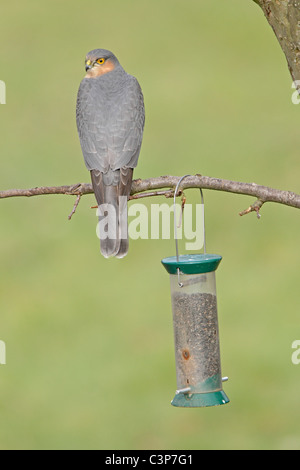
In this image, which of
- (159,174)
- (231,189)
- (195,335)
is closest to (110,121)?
(195,335)

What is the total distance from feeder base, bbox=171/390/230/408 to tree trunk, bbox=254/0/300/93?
6.35 ft

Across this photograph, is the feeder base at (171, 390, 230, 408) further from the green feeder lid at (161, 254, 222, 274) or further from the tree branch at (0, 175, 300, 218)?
the tree branch at (0, 175, 300, 218)

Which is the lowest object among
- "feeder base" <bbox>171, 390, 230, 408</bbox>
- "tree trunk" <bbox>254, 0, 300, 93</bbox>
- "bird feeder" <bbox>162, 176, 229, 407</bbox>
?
"feeder base" <bbox>171, 390, 230, 408</bbox>

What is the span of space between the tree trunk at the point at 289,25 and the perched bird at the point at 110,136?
5.60 ft

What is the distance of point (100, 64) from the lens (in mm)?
8641

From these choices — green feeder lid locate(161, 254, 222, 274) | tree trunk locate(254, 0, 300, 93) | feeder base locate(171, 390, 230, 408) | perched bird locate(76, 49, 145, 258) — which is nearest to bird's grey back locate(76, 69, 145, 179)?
perched bird locate(76, 49, 145, 258)

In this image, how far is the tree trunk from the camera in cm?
612

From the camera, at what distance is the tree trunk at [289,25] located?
20.1 ft

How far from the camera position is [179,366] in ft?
23.4

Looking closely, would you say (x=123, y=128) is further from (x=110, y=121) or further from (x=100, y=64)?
(x=100, y=64)

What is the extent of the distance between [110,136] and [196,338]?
165 centimetres

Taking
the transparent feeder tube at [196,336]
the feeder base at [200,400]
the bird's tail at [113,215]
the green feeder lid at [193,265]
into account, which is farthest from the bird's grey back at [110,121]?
the feeder base at [200,400]

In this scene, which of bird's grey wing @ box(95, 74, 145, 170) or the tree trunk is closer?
the tree trunk
